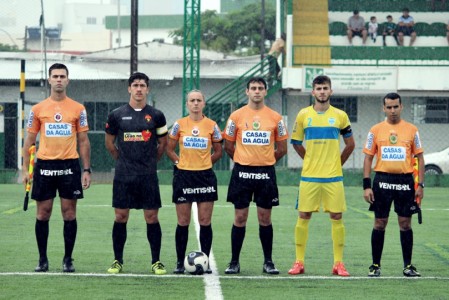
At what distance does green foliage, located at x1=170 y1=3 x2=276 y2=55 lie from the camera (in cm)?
7425

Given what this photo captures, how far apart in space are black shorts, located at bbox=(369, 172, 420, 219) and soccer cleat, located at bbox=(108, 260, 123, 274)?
270 centimetres

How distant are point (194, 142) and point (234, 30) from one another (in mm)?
64689

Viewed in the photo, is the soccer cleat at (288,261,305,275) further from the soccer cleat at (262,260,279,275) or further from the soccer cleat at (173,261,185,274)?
the soccer cleat at (173,261,185,274)

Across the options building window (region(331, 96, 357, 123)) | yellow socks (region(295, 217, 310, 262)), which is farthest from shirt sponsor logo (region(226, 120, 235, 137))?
building window (region(331, 96, 357, 123))

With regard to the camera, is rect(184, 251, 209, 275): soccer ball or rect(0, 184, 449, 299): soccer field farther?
rect(184, 251, 209, 275): soccer ball

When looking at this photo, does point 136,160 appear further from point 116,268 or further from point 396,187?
point 396,187

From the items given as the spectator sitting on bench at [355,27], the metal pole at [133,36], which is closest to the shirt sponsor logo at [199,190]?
the metal pole at [133,36]

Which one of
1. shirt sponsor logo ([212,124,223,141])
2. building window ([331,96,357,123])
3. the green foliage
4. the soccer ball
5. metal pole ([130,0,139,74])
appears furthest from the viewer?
the green foliage

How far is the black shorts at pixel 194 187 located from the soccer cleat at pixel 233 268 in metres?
0.72

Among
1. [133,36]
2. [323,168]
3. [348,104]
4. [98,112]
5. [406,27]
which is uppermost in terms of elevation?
[406,27]

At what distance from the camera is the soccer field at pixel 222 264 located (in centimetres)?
1018

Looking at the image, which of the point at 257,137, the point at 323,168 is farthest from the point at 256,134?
the point at 323,168

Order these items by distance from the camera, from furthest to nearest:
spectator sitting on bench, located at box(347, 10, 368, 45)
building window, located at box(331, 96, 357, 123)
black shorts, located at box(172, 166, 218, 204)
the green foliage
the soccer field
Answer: the green foliage → spectator sitting on bench, located at box(347, 10, 368, 45) → building window, located at box(331, 96, 357, 123) → black shorts, located at box(172, 166, 218, 204) → the soccer field

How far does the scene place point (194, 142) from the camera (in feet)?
38.4
